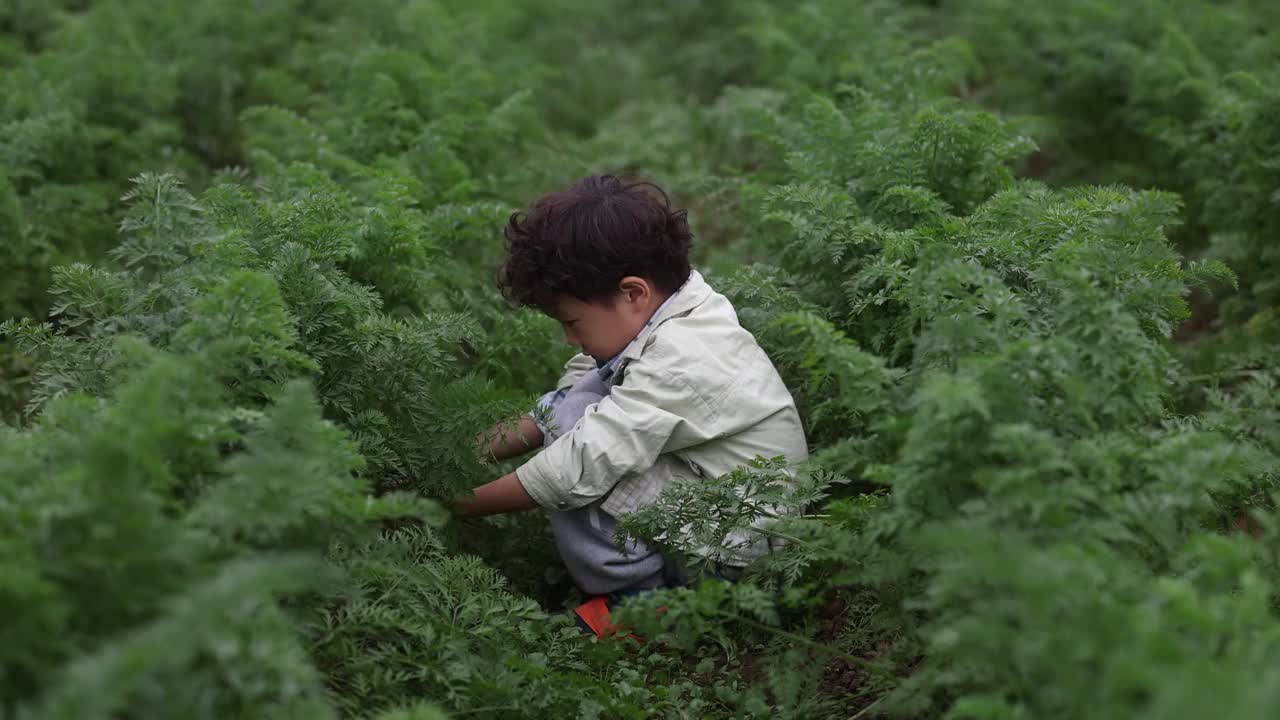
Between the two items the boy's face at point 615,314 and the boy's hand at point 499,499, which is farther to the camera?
the boy's face at point 615,314

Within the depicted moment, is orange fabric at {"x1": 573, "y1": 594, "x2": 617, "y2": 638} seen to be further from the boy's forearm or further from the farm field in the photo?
the boy's forearm

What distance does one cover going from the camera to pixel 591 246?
409cm

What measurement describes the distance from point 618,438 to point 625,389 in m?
0.17

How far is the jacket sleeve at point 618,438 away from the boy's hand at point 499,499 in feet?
0.16

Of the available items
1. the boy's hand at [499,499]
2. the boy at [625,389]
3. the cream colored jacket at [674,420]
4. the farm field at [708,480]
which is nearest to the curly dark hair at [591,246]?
the boy at [625,389]

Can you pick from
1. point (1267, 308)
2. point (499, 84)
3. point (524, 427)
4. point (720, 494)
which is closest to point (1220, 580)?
point (720, 494)

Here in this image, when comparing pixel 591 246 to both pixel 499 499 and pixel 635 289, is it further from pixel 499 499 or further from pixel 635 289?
pixel 499 499

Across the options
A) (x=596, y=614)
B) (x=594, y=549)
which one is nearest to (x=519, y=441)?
(x=594, y=549)

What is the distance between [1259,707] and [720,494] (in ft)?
6.15

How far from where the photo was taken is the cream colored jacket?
12.7ft

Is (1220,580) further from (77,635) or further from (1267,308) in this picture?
(1267,308)

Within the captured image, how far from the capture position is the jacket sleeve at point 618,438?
3865 millimetres

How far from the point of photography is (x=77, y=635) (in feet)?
8.06

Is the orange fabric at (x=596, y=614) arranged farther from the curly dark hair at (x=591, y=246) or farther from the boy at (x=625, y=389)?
the curly dark hair at (x=591, y=246)
